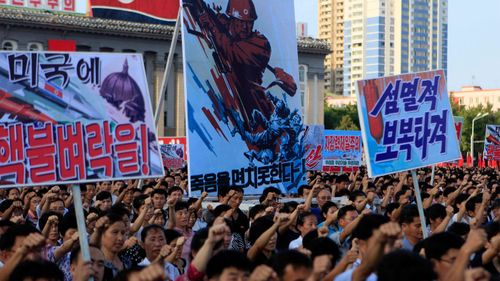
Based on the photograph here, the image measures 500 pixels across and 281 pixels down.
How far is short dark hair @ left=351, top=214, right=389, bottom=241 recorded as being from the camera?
658cm

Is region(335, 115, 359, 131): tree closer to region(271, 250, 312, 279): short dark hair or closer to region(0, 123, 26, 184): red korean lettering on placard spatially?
region(0, 123, 26, 184): red korean lettering on placard

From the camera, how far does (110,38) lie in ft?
195

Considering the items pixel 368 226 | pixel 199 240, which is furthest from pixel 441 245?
pixel 199 240

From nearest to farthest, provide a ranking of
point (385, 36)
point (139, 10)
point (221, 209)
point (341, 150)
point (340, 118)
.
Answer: point (221, 209)
point (341, 150)
point (139, 10)
point (340, 118)
point (385, 36)

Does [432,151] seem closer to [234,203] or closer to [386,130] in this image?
[386,130]

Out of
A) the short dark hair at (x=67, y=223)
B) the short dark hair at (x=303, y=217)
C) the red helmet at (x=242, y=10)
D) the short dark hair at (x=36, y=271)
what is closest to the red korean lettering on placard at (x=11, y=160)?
the short dark hair at (x=67, y=223)

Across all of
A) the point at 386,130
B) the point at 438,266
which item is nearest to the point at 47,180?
the point at 438,266

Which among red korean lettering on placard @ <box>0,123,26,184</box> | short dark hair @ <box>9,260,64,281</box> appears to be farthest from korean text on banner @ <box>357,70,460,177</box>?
short dark hair @ <box>9,260,64,281</box>

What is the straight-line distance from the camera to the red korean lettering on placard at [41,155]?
7.54 metres

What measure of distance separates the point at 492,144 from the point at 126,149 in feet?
78.2

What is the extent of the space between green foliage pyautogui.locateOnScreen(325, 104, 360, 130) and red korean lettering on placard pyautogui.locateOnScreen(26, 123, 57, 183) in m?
80.5

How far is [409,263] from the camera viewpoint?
4832 millimetres

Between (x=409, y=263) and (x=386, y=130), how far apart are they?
5929 millimetres

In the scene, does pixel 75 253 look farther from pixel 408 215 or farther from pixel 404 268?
pixel 404 268
